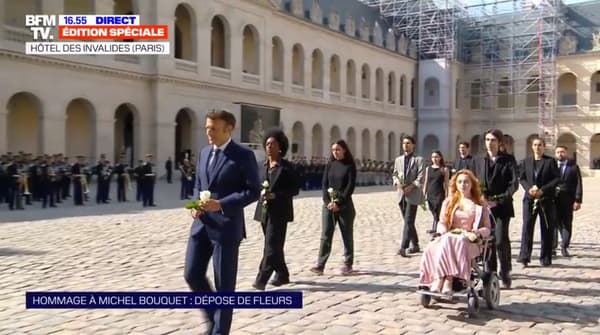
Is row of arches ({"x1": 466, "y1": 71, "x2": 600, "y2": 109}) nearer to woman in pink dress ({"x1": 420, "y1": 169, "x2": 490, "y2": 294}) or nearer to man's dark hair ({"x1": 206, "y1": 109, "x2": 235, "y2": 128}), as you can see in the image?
woman in pink dress ({"x1": 420, "y1": 169, "x2": 490, "y2": 294})

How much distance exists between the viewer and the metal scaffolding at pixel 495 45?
192ft

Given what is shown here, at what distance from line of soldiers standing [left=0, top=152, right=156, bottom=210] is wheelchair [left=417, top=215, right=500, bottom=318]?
1532 cm

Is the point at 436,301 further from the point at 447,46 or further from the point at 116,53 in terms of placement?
the point at 447,46

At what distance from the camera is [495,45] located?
63.2 metres

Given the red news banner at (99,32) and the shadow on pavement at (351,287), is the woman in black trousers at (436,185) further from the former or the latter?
the red news banner at (99,32)

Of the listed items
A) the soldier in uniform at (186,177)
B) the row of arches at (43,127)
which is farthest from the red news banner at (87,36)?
the soldier in uniform at (186,177)

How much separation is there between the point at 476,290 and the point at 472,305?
0.44 metres

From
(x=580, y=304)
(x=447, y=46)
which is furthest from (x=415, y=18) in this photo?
(x=580, y=304)

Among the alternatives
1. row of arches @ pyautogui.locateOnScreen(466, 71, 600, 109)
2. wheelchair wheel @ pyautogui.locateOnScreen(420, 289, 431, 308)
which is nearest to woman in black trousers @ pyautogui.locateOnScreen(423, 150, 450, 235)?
wheelchair wheel @ pyautogui.locateOnScreen(420, 289, 431, 308)

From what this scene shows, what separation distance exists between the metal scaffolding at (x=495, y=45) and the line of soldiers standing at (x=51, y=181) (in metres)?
44.5

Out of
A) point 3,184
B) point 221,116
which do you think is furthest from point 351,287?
point 3,184

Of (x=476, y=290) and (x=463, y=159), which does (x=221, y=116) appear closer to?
(x=476, y=290)

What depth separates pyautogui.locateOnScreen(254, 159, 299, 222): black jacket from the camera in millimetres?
7656

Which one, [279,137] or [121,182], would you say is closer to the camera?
[279,137]
